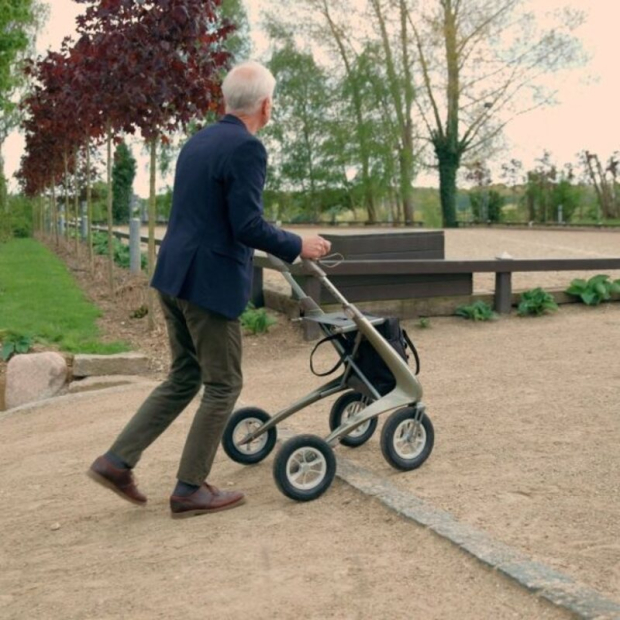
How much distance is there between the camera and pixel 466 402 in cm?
663

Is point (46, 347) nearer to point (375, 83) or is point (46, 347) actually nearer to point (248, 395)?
point (248, 395)

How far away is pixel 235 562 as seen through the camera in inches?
154

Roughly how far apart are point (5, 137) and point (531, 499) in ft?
147

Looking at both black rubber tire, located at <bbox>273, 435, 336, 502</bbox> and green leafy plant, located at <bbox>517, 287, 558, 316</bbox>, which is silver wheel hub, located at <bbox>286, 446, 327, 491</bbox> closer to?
black rubber tire, located at <bbox>273, 435, 336, 502</bbox>

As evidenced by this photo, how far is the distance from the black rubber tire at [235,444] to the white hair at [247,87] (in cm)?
162

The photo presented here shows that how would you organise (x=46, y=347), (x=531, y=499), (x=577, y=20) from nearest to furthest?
(x=531, y=499) → (x=46, y=347) → (x=577, y=20)

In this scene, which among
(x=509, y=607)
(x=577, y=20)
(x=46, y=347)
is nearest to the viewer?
(x=509, y=607)

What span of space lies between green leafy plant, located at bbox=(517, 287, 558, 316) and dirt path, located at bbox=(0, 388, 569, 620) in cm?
552

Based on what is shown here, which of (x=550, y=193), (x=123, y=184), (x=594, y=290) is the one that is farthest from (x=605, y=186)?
(x=123, y=184)

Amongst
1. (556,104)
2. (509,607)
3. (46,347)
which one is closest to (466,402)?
(509,607)

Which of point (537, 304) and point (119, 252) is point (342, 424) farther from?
point (119, 252)

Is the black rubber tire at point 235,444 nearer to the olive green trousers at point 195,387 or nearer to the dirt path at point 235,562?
the dirt path at point 235,562

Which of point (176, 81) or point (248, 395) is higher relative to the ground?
point (176, 81)

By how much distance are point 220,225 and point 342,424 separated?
1243 mm
